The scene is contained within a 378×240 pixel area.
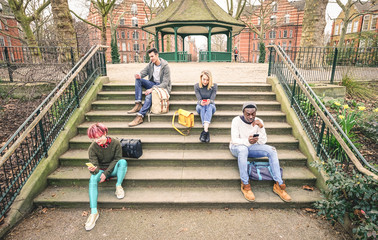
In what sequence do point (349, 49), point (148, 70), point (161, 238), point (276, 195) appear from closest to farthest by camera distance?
point (161, 238), point (276, 195), point (148, 70), point (349, 49)

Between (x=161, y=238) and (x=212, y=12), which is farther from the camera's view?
(x=212, y=12)

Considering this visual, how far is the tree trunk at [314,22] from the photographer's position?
941 centimetres

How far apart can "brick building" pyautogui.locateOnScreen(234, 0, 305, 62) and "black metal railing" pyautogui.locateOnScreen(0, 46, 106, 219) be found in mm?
40026

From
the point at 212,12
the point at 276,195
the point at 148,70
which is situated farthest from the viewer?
the point at 212,12

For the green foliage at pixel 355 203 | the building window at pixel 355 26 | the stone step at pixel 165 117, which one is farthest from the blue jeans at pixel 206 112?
the building window at pixel 355 26

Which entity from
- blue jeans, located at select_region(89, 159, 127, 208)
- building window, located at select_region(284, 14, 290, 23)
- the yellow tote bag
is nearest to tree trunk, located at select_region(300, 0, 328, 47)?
the yellow tote bag

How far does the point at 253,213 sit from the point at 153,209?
4.94 ft

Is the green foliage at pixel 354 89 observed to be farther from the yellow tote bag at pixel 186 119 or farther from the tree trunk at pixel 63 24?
the tree trunk at pixel 63 24

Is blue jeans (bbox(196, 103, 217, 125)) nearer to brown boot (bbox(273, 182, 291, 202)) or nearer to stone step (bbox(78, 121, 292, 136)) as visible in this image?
stone step (bbox(78, 121, 292, 136))

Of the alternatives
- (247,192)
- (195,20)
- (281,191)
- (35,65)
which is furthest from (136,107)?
(195,20)

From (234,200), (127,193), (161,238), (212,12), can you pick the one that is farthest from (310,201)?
(212,12)

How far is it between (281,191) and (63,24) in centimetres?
797

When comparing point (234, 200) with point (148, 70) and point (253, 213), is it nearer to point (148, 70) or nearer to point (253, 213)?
point (253, 213)

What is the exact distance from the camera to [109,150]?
3.33 meters
